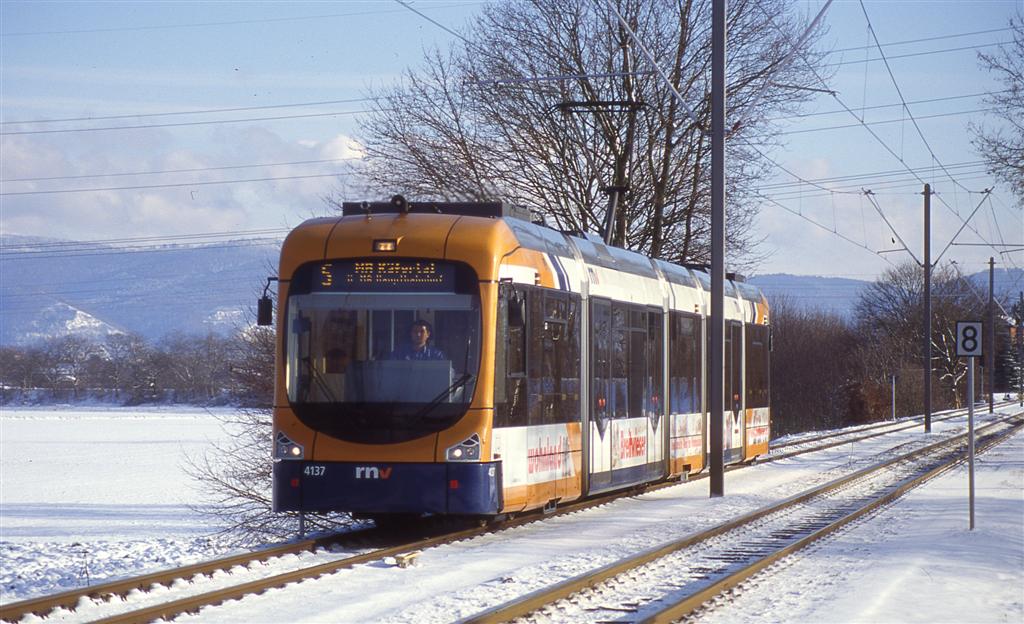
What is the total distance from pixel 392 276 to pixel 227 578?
3.76 metres

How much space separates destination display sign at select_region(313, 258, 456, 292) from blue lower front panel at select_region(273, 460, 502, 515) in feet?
5.62

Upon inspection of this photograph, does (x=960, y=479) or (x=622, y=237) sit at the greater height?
(x=622, y=237)

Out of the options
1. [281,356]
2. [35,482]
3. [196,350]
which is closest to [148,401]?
[196,350]

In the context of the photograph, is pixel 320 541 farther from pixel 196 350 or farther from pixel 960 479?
pixel 196 350

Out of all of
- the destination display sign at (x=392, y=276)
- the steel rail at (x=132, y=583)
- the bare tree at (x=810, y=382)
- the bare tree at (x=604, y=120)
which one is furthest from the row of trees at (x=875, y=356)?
the steel rail at (x=132, y=583)

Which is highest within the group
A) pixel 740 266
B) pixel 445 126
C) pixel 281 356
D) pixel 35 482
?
pixel 445 126

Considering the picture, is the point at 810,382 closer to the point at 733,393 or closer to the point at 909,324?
the point at 909,324

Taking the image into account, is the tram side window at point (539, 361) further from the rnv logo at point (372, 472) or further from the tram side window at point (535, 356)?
the rnv logo at point (372, 472)

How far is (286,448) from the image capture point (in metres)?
14.1

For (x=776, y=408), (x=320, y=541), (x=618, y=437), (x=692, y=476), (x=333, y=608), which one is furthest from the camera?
(x=776, y=408)

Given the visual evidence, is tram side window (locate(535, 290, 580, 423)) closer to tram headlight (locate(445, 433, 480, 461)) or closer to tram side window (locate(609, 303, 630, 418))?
tram side window (locate(609, 303, 630, 418))

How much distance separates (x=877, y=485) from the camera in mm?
23391

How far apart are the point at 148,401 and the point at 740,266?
91.5 m

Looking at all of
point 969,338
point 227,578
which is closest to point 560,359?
point 969,338
